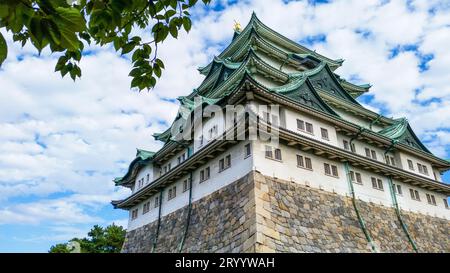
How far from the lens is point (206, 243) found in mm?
16688

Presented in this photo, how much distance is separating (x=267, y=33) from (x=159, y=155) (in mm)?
14284

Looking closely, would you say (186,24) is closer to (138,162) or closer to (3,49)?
(3,49)

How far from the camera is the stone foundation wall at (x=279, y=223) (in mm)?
14578

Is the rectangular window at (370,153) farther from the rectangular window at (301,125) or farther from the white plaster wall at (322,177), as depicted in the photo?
the rectangular window at (301,125)

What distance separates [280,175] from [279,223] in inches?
104

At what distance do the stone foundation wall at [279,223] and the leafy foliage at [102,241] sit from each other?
18.1 m

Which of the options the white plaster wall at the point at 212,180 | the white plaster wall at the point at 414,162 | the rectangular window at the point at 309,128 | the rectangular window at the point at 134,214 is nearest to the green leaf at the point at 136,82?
the white plaster wall at the point at 212,180

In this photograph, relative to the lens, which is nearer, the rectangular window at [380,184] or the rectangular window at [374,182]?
the rectangular window at [374,182]

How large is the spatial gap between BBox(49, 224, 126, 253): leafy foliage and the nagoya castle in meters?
11.6

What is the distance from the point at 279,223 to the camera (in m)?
15.0

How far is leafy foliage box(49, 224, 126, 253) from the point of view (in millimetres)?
35669

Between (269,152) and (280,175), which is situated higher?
(269,152)

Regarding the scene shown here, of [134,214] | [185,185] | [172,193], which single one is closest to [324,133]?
[185,185]

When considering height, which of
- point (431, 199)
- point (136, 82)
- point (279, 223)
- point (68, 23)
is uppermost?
point (431, 199)
